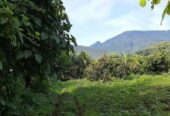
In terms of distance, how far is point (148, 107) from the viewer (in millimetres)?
11289

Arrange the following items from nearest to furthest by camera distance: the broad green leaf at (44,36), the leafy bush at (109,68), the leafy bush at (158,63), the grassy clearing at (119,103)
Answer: the broad green leaf at (44,36), the grassy clearing at (119,103), the leafy bush at (109,68), the leafy bush at (158,63)

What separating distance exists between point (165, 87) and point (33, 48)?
33.4 ft

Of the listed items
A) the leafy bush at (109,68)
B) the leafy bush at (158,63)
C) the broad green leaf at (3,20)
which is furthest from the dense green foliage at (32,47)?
the leafy bush at (158,63)

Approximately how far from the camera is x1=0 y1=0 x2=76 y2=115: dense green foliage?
552 centimetres

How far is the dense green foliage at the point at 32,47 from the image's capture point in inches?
217

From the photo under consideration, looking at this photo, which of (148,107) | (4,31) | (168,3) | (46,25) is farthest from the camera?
(148,107)

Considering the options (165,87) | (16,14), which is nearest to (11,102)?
(16,14)

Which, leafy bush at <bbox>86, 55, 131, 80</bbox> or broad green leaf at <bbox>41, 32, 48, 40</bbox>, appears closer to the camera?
broad green leaf at <bbox>41, 32, 48, 40</bbox>

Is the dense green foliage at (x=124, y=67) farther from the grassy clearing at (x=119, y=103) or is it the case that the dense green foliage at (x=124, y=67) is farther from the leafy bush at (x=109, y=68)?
the grassy clearing at (x=119, y=103)

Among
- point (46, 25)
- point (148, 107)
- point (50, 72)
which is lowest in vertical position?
point (148, 107)

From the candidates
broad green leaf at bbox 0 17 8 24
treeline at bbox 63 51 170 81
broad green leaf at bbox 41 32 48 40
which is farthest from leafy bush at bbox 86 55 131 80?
broad green leaf at bbox 0 17 8 24

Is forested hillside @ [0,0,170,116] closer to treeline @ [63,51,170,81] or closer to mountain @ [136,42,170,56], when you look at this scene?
treeline @ [63,51,170,81]

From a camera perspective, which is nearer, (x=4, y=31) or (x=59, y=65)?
(x=4, y=31)

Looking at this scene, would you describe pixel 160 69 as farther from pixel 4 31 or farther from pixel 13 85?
pixel 4 31
